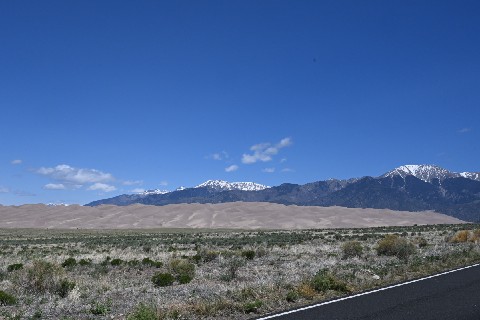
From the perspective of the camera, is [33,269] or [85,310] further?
[33,269]

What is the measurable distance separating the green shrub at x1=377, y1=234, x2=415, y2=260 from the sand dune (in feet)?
328

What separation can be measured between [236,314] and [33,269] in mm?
8957

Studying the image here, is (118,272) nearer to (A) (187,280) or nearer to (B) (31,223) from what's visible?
(A) (187,280)

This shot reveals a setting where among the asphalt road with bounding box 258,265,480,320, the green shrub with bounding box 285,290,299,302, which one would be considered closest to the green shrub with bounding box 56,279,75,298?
the green shrub with bounding box 285,290,299,302

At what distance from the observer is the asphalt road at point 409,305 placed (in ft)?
34.0

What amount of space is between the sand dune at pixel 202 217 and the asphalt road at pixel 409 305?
4520 inches

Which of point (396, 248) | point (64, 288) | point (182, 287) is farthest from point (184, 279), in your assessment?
point (396, 248)

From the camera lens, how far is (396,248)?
2717 centimetres

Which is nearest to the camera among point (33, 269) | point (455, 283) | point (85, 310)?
point (85, 310)

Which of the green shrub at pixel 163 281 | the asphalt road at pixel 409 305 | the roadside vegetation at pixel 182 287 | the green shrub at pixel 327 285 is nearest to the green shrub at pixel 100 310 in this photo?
the roadside vegetation at pixel 182 287

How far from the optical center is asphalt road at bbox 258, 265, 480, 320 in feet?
34.0

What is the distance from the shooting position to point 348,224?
137250 mm

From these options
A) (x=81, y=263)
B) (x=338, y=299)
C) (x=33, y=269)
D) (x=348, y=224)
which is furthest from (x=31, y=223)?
(x=338, y=299)

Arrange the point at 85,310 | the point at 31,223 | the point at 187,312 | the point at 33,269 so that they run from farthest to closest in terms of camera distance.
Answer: the point at 31,223
the point at 33,269
the point at 85,310
the point at 187,312
